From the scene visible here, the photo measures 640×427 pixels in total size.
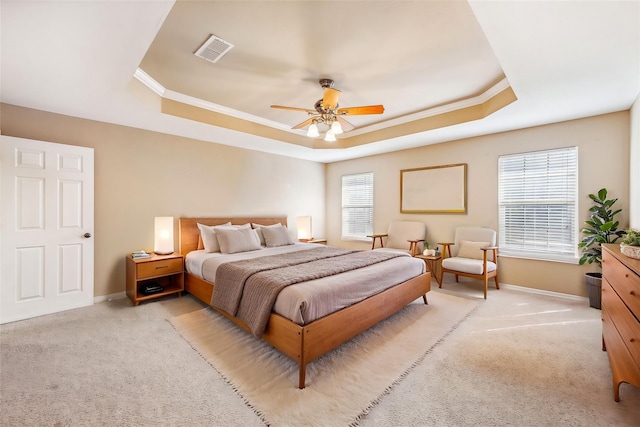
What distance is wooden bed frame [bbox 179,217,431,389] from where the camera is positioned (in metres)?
2.02

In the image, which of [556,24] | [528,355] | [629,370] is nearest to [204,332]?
[528,355]

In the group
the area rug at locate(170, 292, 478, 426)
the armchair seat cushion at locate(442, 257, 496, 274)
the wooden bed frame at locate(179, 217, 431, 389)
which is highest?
the armchair seat cushion at locate(442, 257, 496, 274)

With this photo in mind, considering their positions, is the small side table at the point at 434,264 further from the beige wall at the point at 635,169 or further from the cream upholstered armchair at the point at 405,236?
the beige wall at the point at 635,169

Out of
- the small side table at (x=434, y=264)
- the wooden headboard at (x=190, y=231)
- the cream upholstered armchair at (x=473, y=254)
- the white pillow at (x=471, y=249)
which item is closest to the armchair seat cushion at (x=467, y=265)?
the cream upholstered armchair at (x=473, y=254)

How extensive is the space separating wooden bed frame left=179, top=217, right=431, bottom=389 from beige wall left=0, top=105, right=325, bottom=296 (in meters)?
1.18

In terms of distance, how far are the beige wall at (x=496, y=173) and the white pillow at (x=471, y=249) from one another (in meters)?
0.44

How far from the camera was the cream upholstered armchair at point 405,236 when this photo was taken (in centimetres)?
501

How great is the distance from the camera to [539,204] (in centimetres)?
402

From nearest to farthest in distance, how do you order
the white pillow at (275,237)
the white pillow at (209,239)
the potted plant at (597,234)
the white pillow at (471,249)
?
1. the potted plant at (597,234)
2. the white pillow at (209,239)
3. the white pillow at (471,249)
4. the white pillow at (275,237)

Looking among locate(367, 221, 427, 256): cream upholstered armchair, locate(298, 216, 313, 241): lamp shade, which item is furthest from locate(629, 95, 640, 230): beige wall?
locate(298, 216, 313, 241): lamp shade

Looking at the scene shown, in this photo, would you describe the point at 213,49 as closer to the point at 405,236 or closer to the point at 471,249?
the point at 405,236

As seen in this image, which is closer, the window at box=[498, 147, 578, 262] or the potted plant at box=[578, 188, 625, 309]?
the potted plant at box=[578, 188, 625, 309]

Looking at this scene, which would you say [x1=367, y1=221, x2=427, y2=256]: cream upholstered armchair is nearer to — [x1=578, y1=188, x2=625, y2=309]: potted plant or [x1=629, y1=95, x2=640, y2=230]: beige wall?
[x1=578, y1=188, x2=625, y2=309]: potted plant

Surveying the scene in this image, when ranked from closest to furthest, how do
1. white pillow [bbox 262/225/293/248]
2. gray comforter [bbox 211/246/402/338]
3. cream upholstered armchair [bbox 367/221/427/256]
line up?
1. gray comforter [bbox 211/246/402/338]
2. white pillow [bbox 262/225/293/248]
3. cream upholstered armchair [bbox 367/221/427/256]
